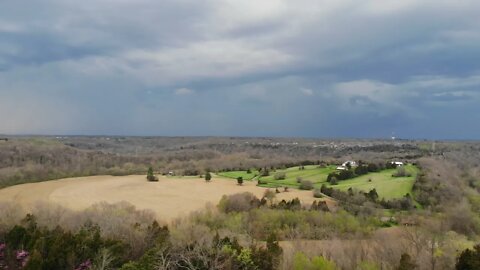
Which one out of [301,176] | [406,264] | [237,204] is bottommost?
[237,204]

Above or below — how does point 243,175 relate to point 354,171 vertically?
below

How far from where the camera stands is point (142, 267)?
3744 centimetres

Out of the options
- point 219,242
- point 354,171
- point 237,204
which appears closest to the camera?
point 219,242

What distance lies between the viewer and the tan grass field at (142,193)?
290ft

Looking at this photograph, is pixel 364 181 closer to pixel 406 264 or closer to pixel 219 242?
pixel 219 242

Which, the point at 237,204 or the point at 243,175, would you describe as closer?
the point at 237,204

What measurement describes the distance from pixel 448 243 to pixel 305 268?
1678 cm

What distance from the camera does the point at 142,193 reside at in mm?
108562

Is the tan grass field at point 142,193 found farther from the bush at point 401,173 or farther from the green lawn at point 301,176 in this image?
the bush at point 401,173

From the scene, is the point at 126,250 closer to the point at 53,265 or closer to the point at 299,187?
the point at 53,265

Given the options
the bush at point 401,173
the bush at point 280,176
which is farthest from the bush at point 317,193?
the bush at point 280,176

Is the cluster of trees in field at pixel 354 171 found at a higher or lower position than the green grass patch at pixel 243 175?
higher

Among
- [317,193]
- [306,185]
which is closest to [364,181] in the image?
[317,193]

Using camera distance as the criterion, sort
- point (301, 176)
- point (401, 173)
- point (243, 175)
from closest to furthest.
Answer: point (401, 173) → point (301, 176) → point (243, 175)
